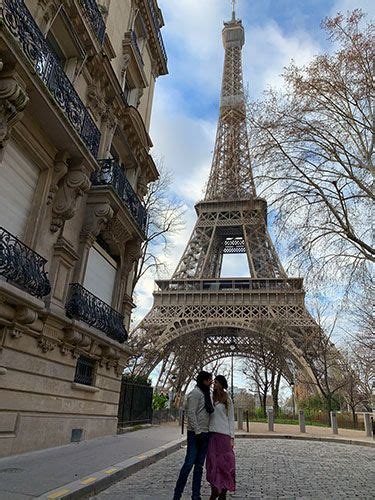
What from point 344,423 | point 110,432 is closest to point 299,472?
point 110,432

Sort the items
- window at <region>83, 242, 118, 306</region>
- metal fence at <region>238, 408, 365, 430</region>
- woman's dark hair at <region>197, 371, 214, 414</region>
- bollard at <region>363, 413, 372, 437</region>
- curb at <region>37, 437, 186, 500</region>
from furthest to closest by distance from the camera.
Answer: metal fence at <region>238, 408, 365, 430</region> → bollard at <region>363, 413, 372, 437</region> → window at <region>83, 242, 118, 306</region> → woman's dark hair at <region>197, 371, 214, 414</region> → curb at <region>37, 437, 186, 500</region>

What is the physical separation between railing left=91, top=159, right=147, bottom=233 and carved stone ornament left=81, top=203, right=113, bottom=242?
65 centimetres

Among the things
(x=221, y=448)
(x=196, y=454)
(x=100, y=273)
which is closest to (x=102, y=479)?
(x=196, y=454)

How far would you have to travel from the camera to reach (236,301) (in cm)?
4106

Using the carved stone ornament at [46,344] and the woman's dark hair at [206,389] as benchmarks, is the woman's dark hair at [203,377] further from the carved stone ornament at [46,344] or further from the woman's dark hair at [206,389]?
the carved stone ornament at [46,344]

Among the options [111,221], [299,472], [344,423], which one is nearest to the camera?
[299,472]

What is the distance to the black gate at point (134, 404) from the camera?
15.5 metres

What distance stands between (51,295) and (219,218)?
41.9 meters

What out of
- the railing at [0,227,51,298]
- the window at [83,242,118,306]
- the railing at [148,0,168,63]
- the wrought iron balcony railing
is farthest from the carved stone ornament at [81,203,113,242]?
the railing at [148,0,168,63]

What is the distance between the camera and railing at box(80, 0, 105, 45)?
10466mm

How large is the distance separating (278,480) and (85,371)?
5.72m

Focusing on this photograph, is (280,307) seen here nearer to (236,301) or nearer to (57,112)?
(236,301)

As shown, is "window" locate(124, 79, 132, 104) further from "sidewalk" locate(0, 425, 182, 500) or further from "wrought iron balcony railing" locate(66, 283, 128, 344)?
"sidewalk" locate(0, 425, 182, 500)

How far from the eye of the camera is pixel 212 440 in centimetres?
558
